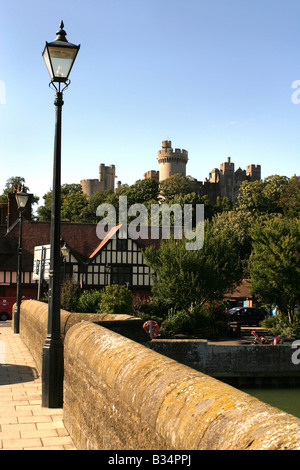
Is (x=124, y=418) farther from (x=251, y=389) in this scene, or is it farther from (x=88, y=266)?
(x=88, y=266)

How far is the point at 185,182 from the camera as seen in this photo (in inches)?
3853

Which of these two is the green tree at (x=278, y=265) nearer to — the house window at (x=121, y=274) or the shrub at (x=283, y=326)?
the shrub at (x=283, y=326)

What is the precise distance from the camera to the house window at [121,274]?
45375mm

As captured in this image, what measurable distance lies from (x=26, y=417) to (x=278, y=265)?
31.5 metres

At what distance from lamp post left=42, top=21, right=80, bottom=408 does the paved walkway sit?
14.0 inches

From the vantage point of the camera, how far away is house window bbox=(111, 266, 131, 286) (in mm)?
45375

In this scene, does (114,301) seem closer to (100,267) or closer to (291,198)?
(100,267)

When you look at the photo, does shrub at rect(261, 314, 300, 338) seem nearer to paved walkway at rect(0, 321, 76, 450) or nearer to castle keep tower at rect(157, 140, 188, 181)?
paved walkway at rect(0, 321, 76, 450)

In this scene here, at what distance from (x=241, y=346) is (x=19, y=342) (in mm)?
13477

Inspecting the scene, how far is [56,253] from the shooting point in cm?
854

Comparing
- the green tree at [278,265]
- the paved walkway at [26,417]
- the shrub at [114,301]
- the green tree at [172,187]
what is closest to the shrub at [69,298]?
the shrub at [114,301]

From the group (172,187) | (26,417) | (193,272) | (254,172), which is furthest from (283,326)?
(254,172)

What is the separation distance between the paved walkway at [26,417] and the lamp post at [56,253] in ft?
1.17
